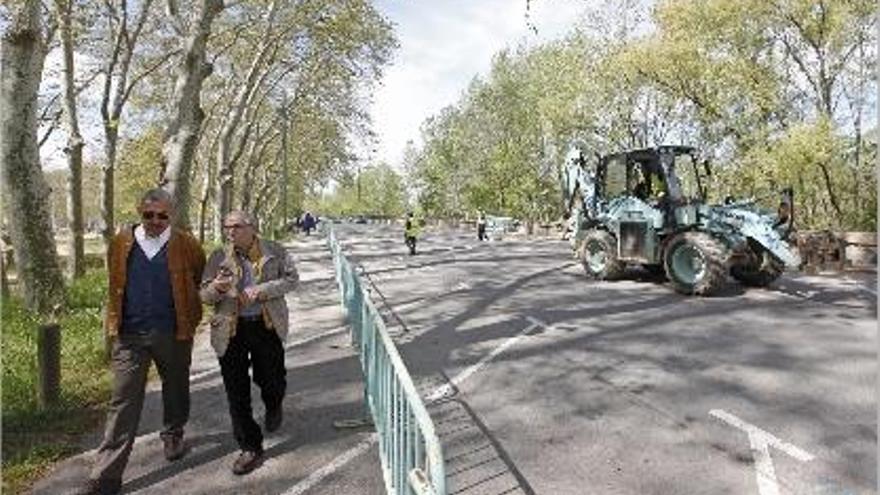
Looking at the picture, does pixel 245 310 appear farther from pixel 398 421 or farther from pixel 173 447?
pixel 398 421

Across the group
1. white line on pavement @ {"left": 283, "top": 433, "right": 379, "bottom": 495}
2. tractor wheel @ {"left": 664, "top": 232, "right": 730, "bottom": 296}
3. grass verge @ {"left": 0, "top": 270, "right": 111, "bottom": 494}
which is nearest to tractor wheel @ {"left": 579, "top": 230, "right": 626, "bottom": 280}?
tractor wheel @ {"left": 664, "top": 232, "right": 730, "bottom": 296}

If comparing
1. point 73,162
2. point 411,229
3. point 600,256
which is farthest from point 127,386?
point 411,229

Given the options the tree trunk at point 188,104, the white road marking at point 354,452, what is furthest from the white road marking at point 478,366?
the tree trunk at point 188,104

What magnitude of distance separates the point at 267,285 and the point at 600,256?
41.8ft

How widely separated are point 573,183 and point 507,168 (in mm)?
43316

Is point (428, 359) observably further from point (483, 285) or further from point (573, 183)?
point (573, 183)

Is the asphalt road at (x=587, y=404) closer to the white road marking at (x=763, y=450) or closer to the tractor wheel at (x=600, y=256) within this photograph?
the white road marking at (x=763, y=450)

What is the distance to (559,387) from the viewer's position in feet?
25.3

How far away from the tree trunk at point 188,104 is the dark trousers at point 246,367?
732 centimetres

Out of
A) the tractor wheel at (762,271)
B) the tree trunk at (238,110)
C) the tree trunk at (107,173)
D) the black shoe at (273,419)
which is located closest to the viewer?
the black shoe at (273,419)

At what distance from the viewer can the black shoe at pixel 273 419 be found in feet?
21.4

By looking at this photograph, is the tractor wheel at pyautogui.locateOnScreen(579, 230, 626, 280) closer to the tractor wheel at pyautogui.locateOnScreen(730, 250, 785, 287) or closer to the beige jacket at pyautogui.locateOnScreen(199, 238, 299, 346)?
the tractor wheel at pyautogui.locateOnScreen(730, 250, 785, 287)

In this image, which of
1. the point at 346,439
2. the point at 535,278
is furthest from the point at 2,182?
the point at 535,278

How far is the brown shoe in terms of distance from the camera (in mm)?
6035
